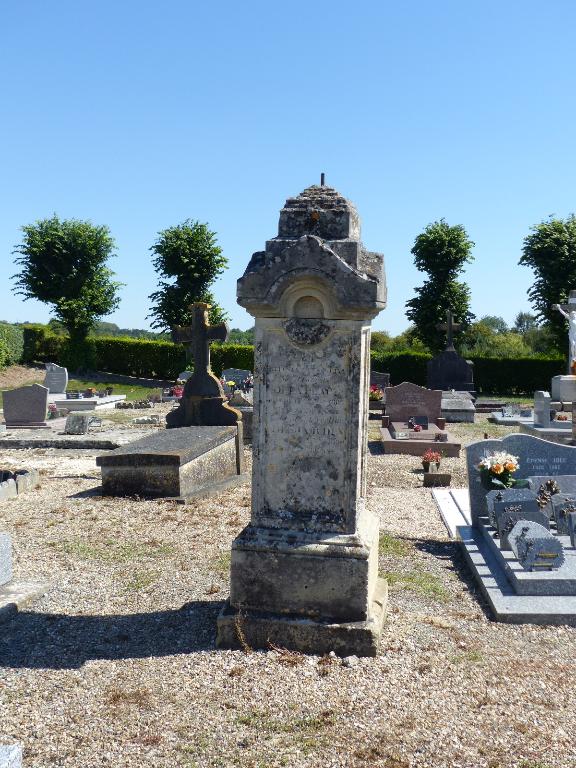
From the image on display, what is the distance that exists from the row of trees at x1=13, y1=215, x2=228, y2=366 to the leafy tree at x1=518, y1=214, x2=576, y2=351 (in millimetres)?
14880

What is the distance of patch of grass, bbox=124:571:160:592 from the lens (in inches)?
265

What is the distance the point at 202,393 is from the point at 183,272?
2165 centimetres

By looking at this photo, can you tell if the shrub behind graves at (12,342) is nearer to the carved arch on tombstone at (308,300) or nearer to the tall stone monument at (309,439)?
the tall stone monument at (309,439)

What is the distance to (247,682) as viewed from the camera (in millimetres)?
4883

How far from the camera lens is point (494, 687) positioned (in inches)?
191

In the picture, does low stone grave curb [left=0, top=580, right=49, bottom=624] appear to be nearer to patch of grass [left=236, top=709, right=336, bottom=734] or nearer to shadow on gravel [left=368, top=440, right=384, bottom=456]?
patch of grass [left=236, top=709, right=336, bottom=734]

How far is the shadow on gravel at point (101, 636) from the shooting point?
5.33 metres

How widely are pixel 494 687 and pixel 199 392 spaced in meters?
9.65

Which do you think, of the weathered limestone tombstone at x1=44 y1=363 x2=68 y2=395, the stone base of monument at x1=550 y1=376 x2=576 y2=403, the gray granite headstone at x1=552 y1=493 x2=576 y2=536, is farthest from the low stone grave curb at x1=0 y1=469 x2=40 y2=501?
the stone base of monument at x1=550 y1=376 x2=576 y2=403

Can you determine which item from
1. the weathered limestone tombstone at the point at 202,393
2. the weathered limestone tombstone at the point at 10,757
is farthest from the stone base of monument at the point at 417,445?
the weathered limestone tombstone at the point at 10,757

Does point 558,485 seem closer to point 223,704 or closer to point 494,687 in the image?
point 494,687

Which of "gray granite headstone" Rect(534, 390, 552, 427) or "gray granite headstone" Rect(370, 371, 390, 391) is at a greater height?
"gray granite headstone" Rect(370, 371, 390, 391)

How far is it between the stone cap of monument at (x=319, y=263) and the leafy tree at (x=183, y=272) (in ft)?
94.2

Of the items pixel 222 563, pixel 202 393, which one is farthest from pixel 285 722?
pixel 202 393
